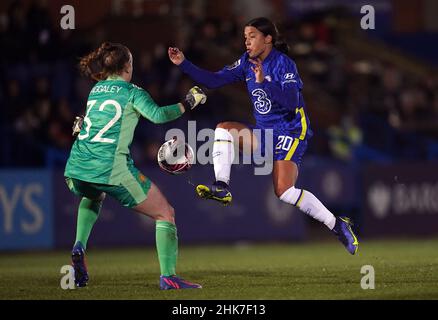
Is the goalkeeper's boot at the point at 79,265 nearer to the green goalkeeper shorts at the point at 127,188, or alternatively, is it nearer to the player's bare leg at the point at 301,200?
the green goalkeeper shorts at the point at 127,188

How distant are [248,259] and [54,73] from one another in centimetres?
647

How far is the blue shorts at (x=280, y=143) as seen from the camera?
32.7 ft

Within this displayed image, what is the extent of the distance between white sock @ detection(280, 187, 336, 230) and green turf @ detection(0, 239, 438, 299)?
0.55m

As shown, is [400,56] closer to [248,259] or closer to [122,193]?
[248,259]

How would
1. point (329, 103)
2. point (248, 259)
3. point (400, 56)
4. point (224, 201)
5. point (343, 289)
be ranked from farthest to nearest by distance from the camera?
point (400, 56)
point (329, 103)
point (248, 259)
point (224, 201)
point (343, 289)

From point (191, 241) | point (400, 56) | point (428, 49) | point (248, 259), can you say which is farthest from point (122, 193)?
point (428, 49)

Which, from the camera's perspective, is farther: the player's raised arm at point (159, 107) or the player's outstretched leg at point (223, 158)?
the player's outstretched leg at point (223, 158)

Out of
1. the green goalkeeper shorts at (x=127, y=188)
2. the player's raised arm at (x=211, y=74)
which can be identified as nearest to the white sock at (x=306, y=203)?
the player's raised arm at (x=211, y=74)

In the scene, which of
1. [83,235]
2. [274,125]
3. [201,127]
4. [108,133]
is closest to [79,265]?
[83,235]

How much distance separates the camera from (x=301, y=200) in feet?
32.6

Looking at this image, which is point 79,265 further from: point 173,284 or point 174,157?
point 174,157

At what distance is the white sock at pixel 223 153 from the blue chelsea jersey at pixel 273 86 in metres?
0.42

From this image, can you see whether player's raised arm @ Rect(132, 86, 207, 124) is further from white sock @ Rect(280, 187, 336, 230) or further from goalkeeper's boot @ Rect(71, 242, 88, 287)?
white sock @ Rect(280, 187, 336, 230)

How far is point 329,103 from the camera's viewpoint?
857 inches
